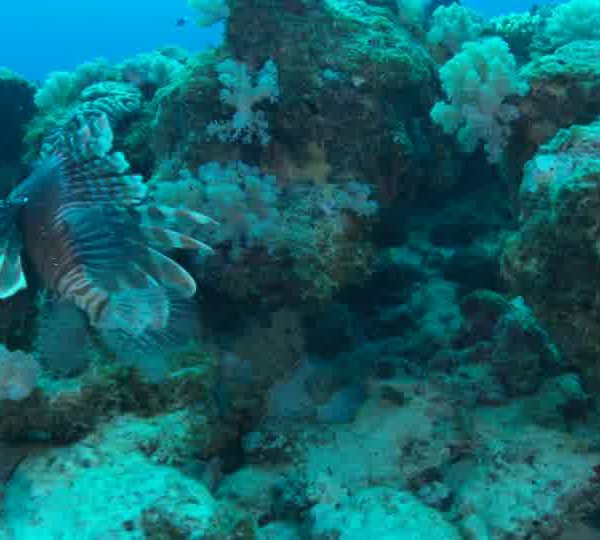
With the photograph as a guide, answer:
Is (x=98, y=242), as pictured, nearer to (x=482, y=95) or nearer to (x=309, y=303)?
(x=309, y=303)

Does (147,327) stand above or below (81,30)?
below

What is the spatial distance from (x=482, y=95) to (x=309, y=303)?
2.08 metres

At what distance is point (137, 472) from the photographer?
111 inches

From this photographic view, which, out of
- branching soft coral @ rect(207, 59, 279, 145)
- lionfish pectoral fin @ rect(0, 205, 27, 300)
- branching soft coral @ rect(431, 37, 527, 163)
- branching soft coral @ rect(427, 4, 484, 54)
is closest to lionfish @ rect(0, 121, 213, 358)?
lionfish pectoral fin @ rect(0, 205, 27, 300)

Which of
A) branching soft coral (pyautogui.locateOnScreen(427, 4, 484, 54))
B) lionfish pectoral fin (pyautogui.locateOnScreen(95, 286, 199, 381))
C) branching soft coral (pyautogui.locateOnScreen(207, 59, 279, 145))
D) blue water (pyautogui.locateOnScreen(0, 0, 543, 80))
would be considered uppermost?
blue water (pyautogui.locateOnScreen(0, 0, 543, 80))

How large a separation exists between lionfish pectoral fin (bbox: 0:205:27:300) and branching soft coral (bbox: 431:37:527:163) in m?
3.31

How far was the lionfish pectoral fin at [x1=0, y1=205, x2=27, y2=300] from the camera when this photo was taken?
9.43ft

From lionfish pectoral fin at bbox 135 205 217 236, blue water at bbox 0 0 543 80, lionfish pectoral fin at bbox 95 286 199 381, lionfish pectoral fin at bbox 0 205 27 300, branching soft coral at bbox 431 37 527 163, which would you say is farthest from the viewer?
blue water at bbox 0 0 543 80

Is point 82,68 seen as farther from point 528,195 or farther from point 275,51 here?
point 528,195

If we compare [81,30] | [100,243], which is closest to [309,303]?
[100,243]

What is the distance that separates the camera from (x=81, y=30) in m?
108

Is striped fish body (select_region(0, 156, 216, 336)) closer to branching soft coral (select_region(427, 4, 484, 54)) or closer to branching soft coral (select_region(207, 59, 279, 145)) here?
branching soft coral (select_region(207, 59, 279, 145))

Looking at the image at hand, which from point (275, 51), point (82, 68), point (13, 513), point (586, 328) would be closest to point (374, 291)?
point (275, 51)

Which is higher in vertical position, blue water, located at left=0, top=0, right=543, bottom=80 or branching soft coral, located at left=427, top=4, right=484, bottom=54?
blue water, located at left=0, top=0, right=543, bottom=80
